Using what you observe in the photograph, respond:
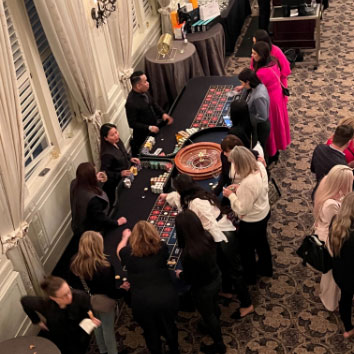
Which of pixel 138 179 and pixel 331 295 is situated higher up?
pixel 138 179

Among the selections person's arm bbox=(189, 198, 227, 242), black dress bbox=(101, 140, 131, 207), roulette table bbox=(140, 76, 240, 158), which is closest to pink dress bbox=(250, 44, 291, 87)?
roulette table bbox=(140, 76, 240, 158)

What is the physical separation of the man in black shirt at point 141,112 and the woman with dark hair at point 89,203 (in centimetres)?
142

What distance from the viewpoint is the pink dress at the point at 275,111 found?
591 centimetres

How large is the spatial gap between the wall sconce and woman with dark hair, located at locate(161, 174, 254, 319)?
93.4 inches

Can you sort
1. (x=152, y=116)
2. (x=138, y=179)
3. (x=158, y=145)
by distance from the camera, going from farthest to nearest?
(x=152, y=116) < (x=158, y=145) < (x=138, y=179)

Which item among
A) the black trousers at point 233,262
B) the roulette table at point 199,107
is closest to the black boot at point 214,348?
the black trousers at point 233,262

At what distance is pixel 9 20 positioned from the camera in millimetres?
4762

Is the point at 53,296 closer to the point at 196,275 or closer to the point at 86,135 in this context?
the point at 196,275

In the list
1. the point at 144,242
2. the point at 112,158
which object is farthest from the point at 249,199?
the point at 112,158

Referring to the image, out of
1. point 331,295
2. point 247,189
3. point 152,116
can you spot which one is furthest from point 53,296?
point 152,116

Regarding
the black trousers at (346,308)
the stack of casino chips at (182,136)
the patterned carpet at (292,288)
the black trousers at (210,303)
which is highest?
the stack of casino chips at (182,136)

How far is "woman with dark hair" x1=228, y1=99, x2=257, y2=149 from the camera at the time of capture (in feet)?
16.8

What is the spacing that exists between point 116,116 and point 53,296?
3372mm

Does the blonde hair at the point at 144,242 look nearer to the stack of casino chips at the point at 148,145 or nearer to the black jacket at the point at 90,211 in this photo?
the black jacket at the point at 90,211
